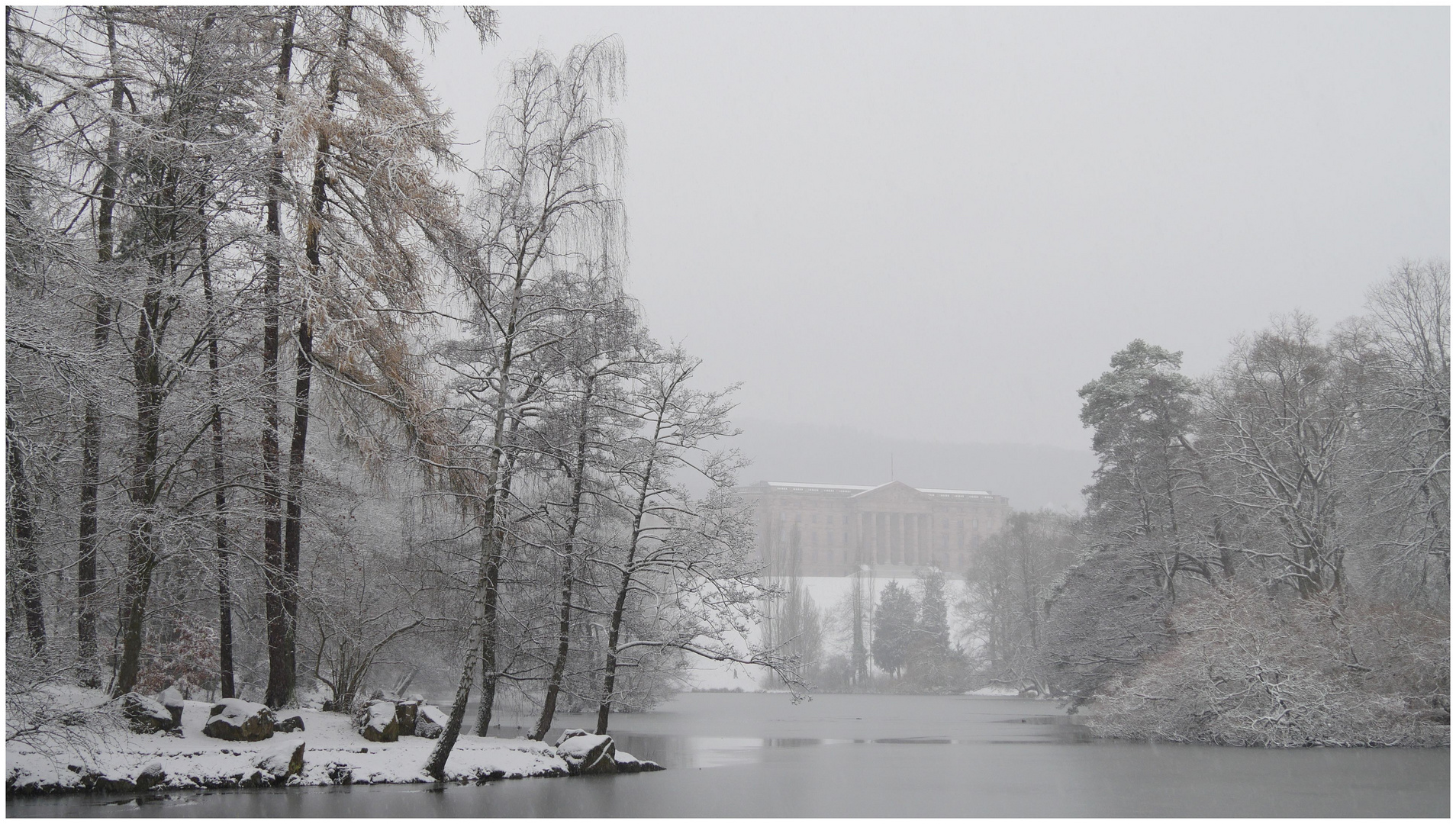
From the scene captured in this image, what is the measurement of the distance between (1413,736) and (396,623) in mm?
19678

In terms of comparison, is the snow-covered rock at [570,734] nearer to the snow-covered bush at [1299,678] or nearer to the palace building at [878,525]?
the snow-covered bush at [1299,678]

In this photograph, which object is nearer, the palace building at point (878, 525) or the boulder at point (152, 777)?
the boulder at point (152, 777)

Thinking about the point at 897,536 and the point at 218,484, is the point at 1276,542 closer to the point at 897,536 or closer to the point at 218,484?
the point at 218,484

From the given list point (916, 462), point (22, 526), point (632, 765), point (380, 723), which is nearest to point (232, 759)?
point (380, 723)

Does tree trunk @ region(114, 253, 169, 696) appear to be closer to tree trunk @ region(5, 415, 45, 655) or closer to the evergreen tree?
tree trunk @ region(5, 415, 45, 655)

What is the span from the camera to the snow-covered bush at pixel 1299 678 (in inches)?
792

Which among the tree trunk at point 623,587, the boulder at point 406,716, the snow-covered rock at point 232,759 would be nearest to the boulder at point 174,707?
the snow-covered rock at point 232,759

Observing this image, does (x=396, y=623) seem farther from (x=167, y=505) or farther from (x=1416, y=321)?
(x=1416, y=321)

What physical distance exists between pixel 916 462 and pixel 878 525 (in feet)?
203

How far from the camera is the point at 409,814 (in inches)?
412

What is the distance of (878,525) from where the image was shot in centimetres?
11412

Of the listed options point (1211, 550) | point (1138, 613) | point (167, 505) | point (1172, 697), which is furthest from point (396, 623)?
point (1211, 550)

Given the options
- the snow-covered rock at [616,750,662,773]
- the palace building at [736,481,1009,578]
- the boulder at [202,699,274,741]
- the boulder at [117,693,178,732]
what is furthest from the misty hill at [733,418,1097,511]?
the boulder at [117,693,178,732]

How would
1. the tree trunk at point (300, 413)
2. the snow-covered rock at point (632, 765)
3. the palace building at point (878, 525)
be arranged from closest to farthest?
the tree trunk at point (300, 413) → the snow-covered rock at point (632, 765) → the palace building at point (878, 525)
